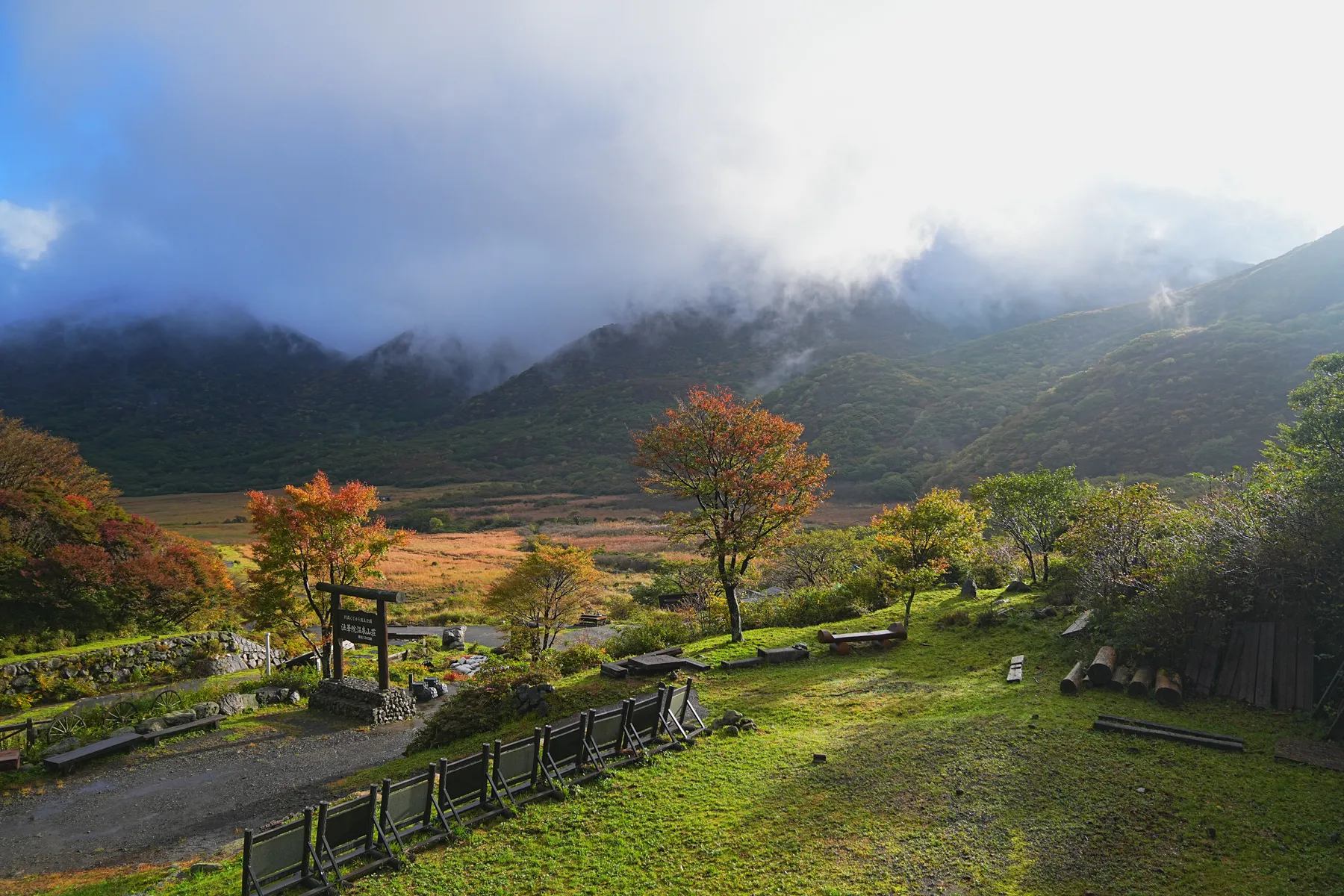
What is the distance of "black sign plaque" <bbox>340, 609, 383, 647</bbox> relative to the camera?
1611cm

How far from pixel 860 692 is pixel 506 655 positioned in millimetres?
12175

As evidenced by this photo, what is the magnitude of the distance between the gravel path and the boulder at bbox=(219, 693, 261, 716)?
52.3 inches

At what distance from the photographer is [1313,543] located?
1116 centimetres

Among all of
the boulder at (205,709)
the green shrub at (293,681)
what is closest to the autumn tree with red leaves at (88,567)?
the green shrub at (293,681)

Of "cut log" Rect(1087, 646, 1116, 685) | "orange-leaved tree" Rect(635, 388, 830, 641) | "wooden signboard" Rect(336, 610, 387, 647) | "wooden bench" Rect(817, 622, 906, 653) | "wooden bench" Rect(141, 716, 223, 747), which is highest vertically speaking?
"orange-leaved tree" Rect(635, 388, 830, 641)

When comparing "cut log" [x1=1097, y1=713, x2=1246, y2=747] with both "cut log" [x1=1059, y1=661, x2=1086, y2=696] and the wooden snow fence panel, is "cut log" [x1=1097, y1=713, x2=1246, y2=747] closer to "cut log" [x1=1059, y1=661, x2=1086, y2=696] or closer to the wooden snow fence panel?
"cut log" [x1=1059, y1=661, x2=1086, y2=696]

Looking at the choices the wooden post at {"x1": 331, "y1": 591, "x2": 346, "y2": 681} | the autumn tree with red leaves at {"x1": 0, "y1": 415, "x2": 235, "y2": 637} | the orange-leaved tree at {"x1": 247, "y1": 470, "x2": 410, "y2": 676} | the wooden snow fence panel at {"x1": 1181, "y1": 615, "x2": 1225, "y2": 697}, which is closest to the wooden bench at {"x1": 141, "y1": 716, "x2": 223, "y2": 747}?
the wooden post at {"x1": 331, "y1": 591, "x2": 346, "y2": 681}

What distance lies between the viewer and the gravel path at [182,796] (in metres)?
9.34

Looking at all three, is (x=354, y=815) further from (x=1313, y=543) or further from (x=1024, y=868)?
(x=1313, y=543)

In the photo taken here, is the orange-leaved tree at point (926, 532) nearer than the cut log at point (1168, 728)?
No

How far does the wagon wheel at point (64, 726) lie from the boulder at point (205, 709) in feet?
6.59

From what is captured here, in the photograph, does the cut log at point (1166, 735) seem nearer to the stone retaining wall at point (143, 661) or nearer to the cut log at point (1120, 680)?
the cut log at point (1120, 680)

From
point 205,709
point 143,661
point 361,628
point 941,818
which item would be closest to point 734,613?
point 361,628

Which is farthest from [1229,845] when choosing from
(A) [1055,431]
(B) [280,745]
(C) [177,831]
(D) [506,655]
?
(A) [1055,431]
